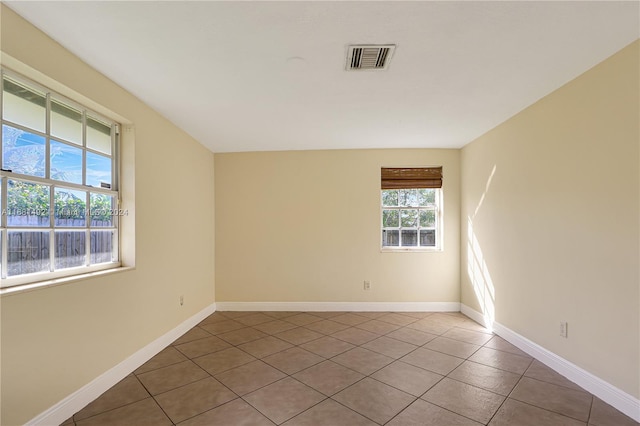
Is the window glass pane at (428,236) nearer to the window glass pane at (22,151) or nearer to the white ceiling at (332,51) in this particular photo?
the white ceiling at (332,51)

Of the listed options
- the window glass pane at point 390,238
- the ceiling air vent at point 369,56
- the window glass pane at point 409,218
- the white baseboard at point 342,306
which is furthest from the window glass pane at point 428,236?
the ceiling air vent at point 369,56

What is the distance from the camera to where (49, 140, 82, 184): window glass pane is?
202 cm

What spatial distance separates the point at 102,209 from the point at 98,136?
61 cm

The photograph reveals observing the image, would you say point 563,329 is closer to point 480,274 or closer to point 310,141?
point 480,274

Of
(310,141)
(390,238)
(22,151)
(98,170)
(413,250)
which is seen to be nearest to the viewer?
(22,151)

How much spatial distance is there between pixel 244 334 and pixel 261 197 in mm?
1984

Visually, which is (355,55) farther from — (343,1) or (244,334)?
(244,334)

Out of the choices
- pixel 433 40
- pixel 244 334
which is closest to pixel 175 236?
pixel 244 334

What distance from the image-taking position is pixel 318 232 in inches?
176

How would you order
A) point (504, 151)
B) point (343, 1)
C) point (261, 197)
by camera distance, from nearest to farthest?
1. point (343, 1)
2. point (504, 151)
3. point (261, 197)

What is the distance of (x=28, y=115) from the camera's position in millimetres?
1860

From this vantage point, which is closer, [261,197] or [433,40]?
[433,40]

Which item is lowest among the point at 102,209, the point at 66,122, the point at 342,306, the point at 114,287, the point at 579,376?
the point at 342,306

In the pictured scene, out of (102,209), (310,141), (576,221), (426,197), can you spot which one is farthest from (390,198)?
(102,209)
